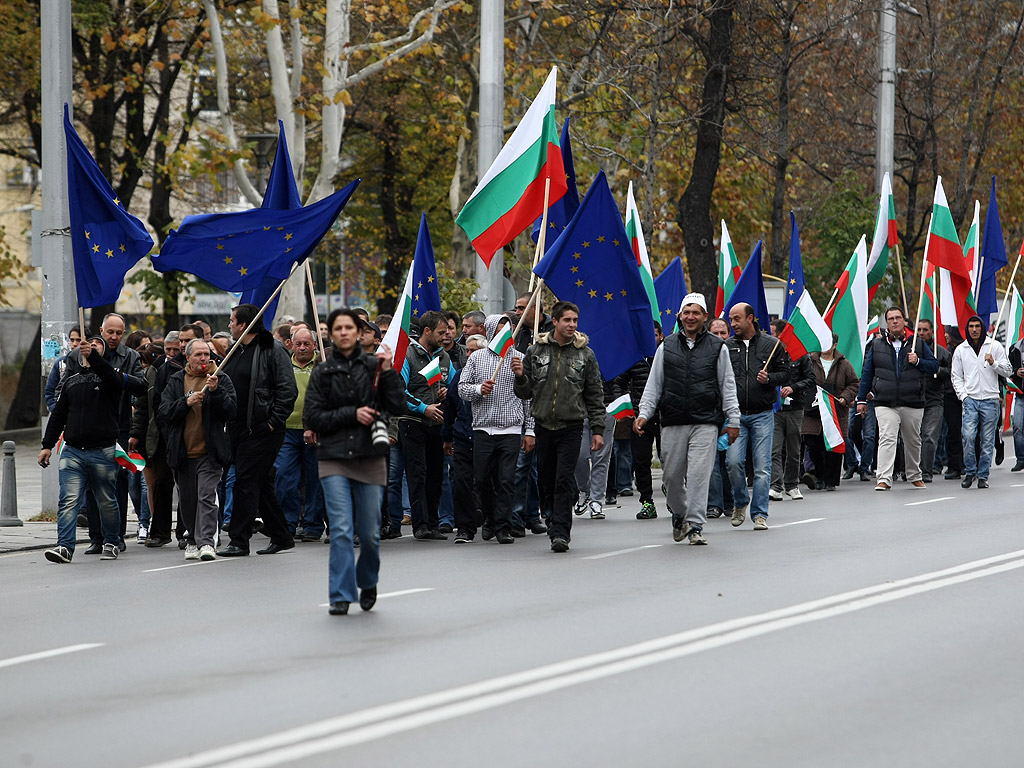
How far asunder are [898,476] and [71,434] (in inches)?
455

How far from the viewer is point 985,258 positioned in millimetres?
19375

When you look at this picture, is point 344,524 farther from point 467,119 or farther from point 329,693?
point 467,119

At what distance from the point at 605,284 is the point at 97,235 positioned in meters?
4.33

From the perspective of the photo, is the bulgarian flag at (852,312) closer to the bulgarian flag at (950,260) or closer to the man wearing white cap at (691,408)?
the bulgarian flag at (950,260)

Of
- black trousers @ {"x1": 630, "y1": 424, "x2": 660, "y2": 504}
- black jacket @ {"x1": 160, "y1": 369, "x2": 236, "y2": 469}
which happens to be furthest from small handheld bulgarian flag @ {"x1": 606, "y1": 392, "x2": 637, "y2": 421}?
black jacket @ {"x1": 160, "y1": 369, "x2": 236, "y2": 469}

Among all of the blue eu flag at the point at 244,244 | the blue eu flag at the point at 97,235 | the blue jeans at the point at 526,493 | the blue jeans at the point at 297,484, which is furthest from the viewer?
the blue jeans at the point at 297,484

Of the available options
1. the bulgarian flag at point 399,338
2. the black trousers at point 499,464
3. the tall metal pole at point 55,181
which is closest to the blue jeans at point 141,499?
the tall metal pole at point 55,181

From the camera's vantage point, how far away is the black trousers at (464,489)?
A: 12398 mm

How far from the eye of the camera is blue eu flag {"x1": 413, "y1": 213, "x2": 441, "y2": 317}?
13969 mm

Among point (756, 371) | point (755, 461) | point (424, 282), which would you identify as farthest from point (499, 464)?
point (756, 371)

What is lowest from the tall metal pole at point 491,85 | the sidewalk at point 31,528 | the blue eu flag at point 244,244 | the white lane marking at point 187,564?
the sidewalk at point 31,528

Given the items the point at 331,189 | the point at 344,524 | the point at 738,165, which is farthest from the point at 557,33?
the point at 344,524

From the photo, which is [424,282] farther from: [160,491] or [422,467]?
[160,491]

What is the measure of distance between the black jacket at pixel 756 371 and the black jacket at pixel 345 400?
205 inches
